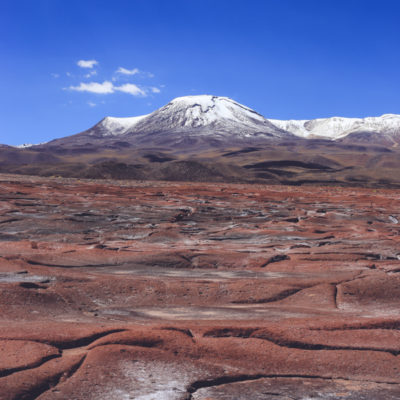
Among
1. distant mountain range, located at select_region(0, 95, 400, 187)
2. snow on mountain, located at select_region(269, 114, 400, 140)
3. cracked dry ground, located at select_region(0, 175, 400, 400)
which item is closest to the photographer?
cracked dry ground, located at select_region(0, 175, 400, 400)

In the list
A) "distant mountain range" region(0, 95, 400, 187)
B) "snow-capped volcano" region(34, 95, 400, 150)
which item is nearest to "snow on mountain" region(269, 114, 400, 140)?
"snow-capped volcano" region(34, 95, 400, 150)

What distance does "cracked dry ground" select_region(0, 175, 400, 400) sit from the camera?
3494mm

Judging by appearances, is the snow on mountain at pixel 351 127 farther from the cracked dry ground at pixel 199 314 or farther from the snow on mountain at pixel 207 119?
the cracked dry ground at pixel 199 314

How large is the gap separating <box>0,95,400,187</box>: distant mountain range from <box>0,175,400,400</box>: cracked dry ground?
4195 centimetres

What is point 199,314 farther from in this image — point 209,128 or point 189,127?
point 189,127

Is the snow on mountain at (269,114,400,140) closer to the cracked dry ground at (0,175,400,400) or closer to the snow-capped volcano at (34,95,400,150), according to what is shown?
the snow-capped volcano at (34,95,400,150)

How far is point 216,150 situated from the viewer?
107m

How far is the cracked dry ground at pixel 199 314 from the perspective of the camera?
11.5 feet

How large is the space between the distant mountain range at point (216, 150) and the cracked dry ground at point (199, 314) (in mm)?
41954

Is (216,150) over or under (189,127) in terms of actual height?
under

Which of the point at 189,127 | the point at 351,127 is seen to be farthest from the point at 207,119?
the point at 351,127

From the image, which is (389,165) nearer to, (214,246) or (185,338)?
(214,246)

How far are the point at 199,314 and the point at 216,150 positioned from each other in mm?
102567

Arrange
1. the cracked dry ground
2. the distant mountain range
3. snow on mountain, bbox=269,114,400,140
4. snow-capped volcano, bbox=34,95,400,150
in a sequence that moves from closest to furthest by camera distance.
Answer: the cracked dry ground, the distant mountain range, snow-capped volcano, bbox=34,95,400,150, snow on mountain, bbox=269,114,400,140
